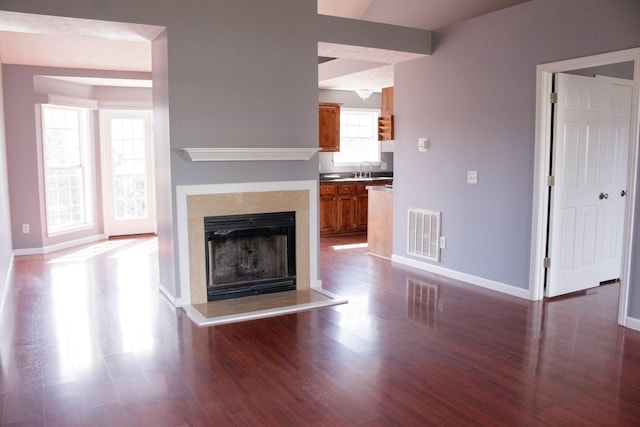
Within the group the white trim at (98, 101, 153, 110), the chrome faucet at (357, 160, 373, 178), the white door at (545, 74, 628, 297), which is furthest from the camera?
the chrome faucet at (357, 160, 373, 178)

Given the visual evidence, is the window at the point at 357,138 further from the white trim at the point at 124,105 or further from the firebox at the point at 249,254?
the firebox at the point at 249,254

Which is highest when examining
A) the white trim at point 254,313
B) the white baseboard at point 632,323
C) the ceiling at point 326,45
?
the ceiling at point 326,45

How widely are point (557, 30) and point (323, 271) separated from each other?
3.28 meters

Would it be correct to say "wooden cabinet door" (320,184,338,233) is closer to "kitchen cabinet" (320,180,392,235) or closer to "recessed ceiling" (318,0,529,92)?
"kitchen cabinet" (320,180,392,235)

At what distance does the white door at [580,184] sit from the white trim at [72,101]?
20.1ft

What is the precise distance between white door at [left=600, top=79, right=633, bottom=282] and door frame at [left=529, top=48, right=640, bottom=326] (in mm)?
768

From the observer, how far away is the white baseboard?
3850mm

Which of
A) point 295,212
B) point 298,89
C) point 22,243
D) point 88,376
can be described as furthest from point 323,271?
point 22,243

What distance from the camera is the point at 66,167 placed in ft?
25.0

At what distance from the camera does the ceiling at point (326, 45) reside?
5312 millimetres

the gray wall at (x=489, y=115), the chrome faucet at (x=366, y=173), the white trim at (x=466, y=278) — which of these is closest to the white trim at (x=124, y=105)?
the chrome faucet at (x=366, y=173)

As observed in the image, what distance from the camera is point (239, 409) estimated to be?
2699mm

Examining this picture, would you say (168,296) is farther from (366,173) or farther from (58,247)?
(366,173)

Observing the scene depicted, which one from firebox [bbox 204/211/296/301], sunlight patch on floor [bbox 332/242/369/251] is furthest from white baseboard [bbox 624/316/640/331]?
sunlight patch on floor [bbox 332/242/369/251]
